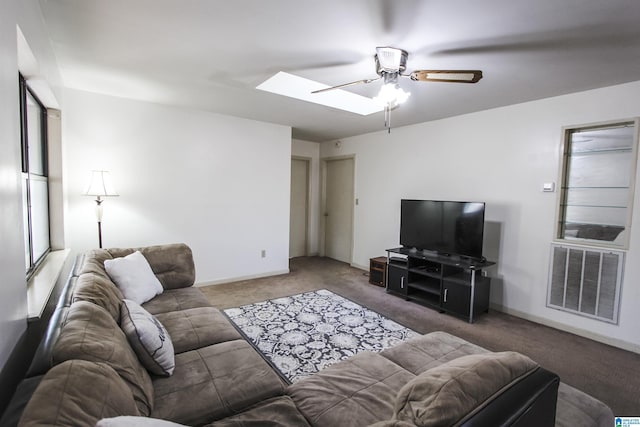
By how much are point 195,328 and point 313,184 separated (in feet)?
14.7

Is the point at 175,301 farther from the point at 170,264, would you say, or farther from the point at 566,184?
the point at 566,184

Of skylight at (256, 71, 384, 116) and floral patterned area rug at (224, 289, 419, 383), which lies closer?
A: floral patterned area rug at (224, 289, 419, 383)

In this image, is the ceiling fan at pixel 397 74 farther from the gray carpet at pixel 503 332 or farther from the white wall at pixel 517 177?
the gray carpet at pixel 503 332

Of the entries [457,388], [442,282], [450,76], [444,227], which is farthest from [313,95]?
[457,388]

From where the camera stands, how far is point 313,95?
3.51 meters

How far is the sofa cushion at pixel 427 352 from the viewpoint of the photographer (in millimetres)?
1703

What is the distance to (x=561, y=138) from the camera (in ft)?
10.3

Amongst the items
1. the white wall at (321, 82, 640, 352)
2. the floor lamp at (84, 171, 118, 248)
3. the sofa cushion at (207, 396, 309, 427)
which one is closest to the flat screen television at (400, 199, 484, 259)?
the white wall at (321, 82, 640, 352)

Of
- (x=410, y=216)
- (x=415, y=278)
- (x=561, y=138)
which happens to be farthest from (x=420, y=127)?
(x=415, y=278)

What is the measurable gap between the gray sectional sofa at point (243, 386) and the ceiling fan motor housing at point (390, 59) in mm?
1948

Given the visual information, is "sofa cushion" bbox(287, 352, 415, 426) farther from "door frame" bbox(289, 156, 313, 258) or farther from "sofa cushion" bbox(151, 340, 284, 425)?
"door frame" bbox(289, 156, 313, 258)

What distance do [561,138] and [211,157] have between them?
4.18 meters

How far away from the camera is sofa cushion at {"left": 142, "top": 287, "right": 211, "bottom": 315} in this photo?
7.89 feet

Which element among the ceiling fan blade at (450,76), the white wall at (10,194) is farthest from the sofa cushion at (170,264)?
the ceiling fan blade at (450,76)
